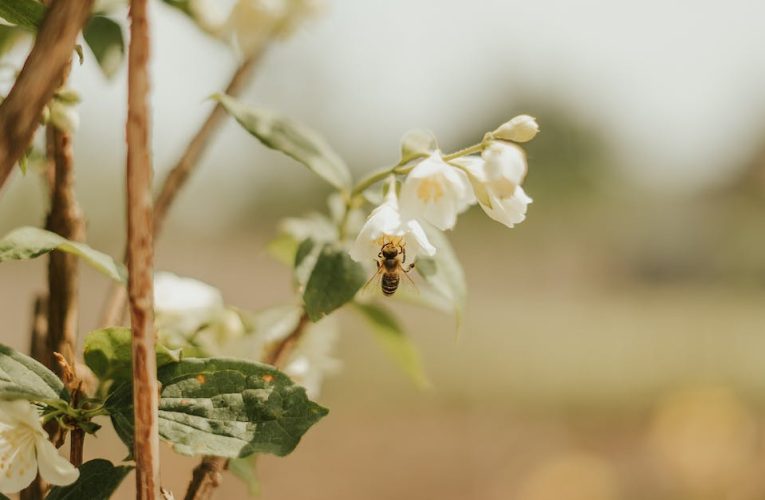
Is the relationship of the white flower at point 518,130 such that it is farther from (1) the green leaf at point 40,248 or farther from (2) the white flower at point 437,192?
(1) the green leaf at point 40,248

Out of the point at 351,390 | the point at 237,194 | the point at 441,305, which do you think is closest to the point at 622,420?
the point at 351,390

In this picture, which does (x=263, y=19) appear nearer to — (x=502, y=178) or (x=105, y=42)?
(x=105, y=42)

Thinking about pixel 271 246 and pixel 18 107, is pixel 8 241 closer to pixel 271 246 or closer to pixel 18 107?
pixel 18 107

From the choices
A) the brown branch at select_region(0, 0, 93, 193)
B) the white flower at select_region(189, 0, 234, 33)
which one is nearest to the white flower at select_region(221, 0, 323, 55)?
the white flower at select_region(189, 0, 234, 33)

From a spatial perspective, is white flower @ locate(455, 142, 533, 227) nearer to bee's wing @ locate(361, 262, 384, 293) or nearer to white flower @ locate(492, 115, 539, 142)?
white flower @ locate(492, 115, 539, 142)

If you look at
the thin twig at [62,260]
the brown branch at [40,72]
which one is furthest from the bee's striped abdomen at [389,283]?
the brown branch at [40,72]

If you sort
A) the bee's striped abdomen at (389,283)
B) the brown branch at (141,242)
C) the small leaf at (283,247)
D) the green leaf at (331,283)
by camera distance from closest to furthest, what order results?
the brown branch at (141,242) → the green leaf at (331,283) → the bee's striped abdomen at (389,283) → the small leaf at (283,247)
